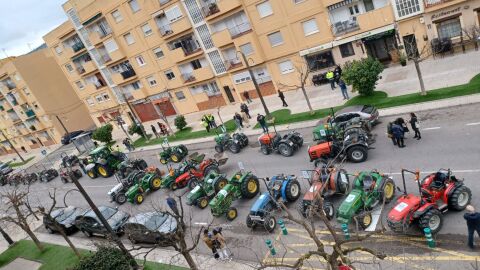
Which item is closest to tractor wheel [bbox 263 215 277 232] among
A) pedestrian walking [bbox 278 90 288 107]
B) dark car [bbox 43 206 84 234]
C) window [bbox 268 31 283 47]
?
dark car [bbox 43 206 84 234]

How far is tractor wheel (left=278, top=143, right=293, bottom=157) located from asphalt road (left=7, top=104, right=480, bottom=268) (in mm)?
326

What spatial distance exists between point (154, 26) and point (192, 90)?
7.37 metres

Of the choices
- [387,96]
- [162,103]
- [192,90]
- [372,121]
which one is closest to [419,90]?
→ [387,96]

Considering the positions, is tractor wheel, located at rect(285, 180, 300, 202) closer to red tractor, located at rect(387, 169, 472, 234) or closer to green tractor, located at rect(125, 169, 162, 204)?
red tractor, located at rect(387, 169, 472, 234)

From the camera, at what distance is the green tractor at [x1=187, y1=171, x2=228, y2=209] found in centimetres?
1847

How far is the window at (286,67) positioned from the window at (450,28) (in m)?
11.6

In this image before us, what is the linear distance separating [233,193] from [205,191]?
209cm

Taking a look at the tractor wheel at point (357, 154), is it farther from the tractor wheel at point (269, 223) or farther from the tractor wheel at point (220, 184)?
the tractor wheel at point (220, 184)

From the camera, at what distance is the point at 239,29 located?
33219mm

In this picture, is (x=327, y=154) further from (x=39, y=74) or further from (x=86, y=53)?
(x=39, y=74)

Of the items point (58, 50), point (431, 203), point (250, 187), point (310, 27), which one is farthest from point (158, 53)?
point (431, 203)

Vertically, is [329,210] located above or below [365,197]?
below

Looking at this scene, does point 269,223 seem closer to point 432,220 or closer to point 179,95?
point 432,220

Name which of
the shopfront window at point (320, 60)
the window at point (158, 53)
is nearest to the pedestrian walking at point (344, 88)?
the shopfront window at point (320, 60)
